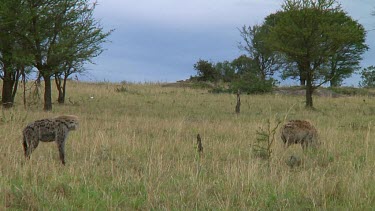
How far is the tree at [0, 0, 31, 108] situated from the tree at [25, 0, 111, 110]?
0.60 meters

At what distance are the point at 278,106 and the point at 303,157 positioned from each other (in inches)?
825

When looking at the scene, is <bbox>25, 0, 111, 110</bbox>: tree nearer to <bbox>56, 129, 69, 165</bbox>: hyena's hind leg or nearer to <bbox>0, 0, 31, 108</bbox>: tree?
<bbox>0, 0, 31, 108</bbox>: tree

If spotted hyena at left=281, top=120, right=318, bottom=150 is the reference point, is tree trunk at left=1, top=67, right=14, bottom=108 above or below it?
above

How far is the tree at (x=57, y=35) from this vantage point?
2153 cm

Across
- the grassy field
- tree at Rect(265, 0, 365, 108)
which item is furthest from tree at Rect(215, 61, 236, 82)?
the grassy field

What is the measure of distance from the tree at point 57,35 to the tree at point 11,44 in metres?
0.60

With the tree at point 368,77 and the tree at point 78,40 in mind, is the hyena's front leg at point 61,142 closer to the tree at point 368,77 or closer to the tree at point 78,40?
the tree at point 78,40

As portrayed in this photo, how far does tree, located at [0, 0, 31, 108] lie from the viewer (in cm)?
2009

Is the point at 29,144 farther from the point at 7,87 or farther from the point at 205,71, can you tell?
the point at 205,71

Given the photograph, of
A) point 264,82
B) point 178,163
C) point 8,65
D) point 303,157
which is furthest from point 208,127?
point 264,82

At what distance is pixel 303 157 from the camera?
9359 millimetres

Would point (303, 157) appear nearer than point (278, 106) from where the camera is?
Yes

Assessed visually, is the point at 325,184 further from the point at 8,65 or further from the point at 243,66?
the point at 243,66

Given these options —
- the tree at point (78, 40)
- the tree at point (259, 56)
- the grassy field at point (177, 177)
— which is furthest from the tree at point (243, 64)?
the grassy field at point (177, 177)
